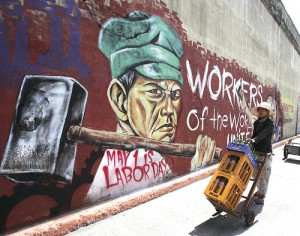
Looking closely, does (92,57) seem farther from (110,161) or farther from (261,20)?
(261,20)

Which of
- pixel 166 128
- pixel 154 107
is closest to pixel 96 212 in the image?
pixel 154 107

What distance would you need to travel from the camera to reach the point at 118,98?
15.8 ft

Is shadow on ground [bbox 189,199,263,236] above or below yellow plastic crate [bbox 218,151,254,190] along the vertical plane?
below

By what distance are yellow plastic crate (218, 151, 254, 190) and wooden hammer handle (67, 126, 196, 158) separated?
1.54m

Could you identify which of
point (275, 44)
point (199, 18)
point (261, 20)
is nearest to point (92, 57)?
point (199, 18)

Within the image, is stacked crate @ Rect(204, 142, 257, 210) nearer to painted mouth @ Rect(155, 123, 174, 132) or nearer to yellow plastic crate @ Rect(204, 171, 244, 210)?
yellow plastic crate @ Rect(204, 171, 244, 210)

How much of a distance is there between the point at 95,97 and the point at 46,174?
1282mm

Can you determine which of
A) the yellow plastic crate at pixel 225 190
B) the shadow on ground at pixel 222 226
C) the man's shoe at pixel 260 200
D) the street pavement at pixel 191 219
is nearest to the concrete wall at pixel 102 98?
the street pavement at pixel 191 219

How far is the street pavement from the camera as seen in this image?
412 cm

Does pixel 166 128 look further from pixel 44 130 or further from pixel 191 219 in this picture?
pixel 44 130

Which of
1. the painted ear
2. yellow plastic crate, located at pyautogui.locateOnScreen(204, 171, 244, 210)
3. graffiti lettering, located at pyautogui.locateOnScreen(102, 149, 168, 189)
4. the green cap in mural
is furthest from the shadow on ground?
the green cap in mural

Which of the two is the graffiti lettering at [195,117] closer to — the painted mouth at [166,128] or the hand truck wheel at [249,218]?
the painted mouth at [166,128]

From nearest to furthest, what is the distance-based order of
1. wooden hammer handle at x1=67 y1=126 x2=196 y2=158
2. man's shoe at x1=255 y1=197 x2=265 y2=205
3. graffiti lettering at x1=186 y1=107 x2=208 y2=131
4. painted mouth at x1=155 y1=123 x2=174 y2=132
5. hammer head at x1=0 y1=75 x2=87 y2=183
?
hammer head at x1=0 y1=75 x2=87 y2=183 < wooden hammer handle at x1=67 y1=126 x2=196 y2=158 < man's shoe at x1=255 y1=197 x2=265 y2=205 < painted mouth at x1=155 y1=123 x2=174 y2=132 < graffiti lettering at x1=186 y1=107 x2=208 y2=131

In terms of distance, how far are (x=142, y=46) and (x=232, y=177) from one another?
106 inches
